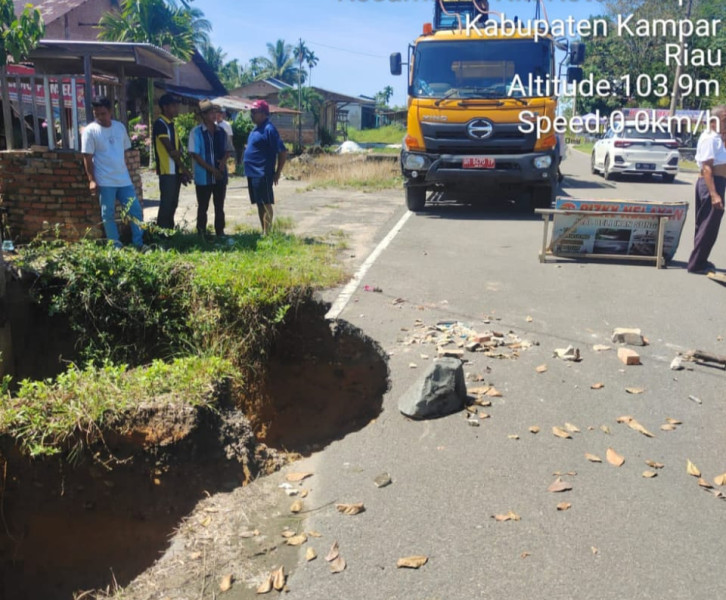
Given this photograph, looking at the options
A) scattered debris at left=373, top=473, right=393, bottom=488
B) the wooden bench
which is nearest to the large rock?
scattered debris at left=373, top=473, right=393, bottom=488

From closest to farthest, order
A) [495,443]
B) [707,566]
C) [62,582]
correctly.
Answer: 1. [707,566]
2. [62,582]
3. [495,443]

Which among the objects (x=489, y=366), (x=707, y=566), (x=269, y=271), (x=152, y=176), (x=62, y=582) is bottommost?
(x=62, y=582)

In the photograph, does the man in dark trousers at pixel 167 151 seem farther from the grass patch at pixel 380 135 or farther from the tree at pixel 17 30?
the grass patch at pixel 380 135

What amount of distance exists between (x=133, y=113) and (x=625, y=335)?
30633mm

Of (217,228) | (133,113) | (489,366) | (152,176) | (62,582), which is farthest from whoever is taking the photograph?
(133,113)

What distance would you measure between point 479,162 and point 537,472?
8.85 metres

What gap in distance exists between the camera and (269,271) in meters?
6.06

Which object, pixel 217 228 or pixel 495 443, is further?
pixel 217 228

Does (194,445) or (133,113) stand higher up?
(133,113)

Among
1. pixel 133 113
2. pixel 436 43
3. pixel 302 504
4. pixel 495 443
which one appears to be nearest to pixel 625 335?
pixel 495 443

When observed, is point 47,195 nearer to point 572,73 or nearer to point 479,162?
point 479,162

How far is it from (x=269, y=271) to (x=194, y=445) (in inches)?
93.8

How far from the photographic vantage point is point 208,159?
861 centimetres

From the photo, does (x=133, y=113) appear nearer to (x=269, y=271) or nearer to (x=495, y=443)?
(x=269, y=271)
